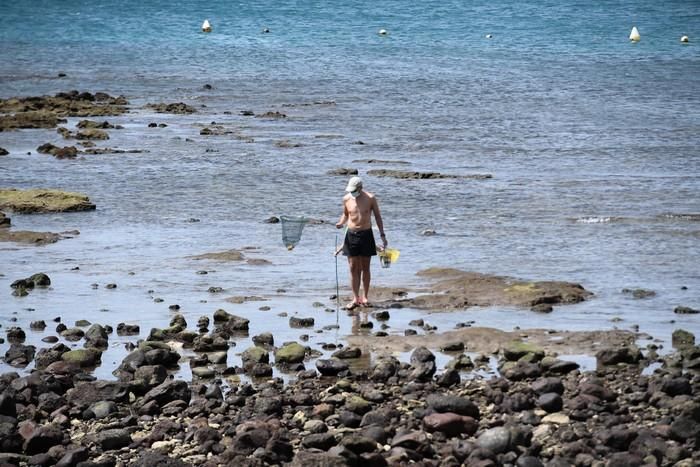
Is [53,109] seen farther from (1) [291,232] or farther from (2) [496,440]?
(2) [496,440]

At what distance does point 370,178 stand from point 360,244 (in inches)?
448

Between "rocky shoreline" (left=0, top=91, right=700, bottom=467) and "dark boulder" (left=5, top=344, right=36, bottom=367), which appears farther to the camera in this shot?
"dark boulder" (left=5, top=344, right=36, bottom=367)

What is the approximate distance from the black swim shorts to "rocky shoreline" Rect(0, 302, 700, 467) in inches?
106

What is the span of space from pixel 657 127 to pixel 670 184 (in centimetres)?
1150

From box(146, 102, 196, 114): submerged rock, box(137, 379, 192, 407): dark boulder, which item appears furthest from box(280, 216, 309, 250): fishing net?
box(146, 102, 196, 114): submerged rock

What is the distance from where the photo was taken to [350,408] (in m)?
12.3

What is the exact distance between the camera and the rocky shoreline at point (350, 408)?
433 inches

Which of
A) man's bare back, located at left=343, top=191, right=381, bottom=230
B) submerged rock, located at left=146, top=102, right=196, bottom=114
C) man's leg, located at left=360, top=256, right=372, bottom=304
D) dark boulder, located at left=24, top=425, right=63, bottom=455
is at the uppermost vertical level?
submerged rock, located at left=146, top=102, right=196, bottom=114

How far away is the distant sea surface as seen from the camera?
18.3 m

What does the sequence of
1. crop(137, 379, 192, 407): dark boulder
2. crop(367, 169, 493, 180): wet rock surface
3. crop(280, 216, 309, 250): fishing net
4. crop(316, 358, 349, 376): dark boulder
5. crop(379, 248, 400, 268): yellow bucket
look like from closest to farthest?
crop(137, 379, 192, 407): dark boulder < crop(316, 358, 349, 376): dark boulder < crop(379, 248, 400, 268): yellow bucket < crop(280, 216, 309, 250): fishing net < crop(367, 169, 493, 180): wet rock surface

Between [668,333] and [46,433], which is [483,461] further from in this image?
[668,333]

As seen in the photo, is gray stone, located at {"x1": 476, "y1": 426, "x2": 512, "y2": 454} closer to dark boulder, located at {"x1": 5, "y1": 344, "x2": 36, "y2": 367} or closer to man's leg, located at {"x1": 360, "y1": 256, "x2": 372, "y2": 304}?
dark boulder, located at {"x1": 5, "y1": 344, "x2": 36, "y2": 367}

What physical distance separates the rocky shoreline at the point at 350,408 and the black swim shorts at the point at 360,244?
2.69 metres

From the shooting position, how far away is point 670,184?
93.1 feet
